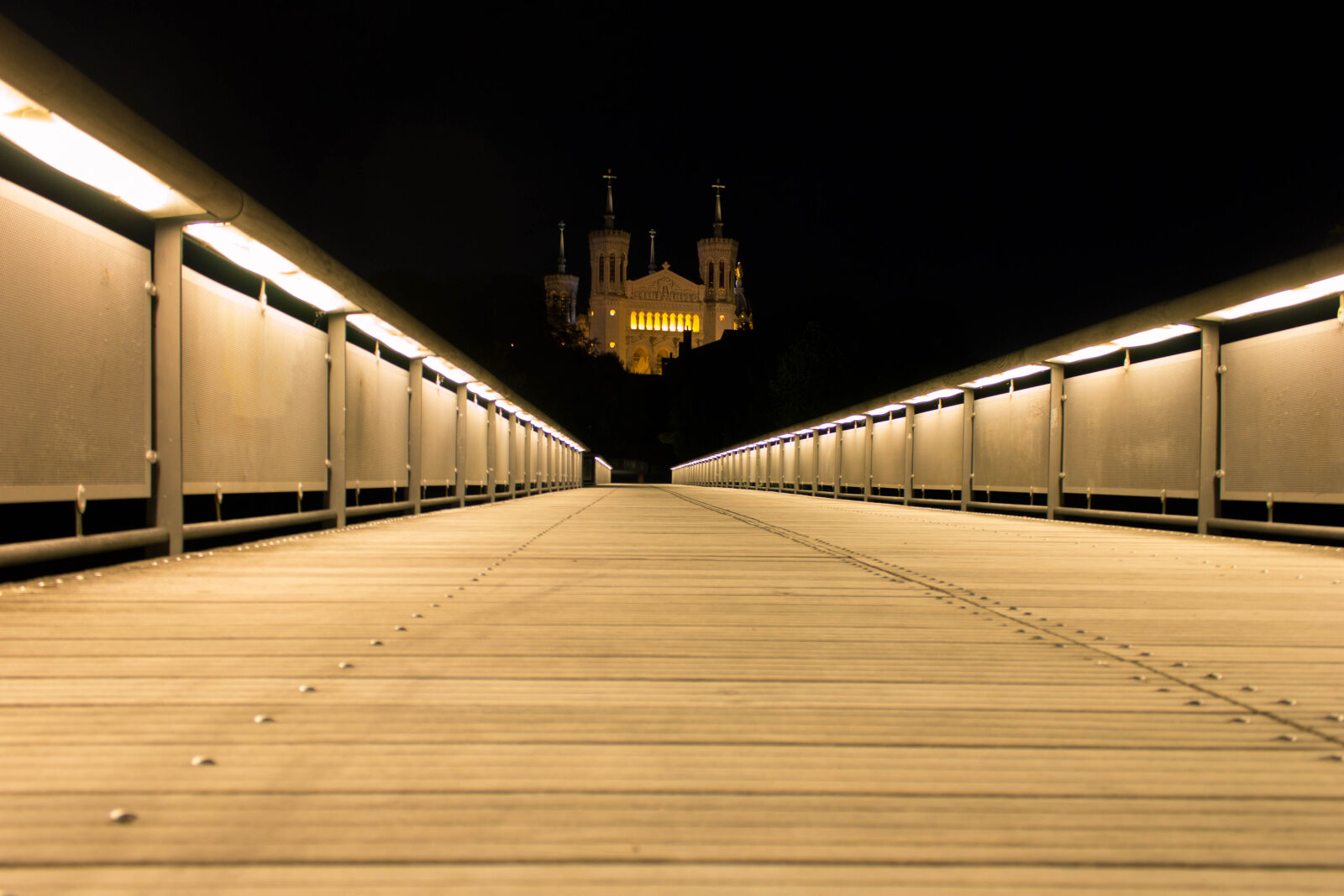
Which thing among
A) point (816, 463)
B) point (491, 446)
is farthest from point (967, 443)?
point (816, 463)

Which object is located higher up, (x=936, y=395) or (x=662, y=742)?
(x=936, y=395)

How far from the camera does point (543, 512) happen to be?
1081 centimetres

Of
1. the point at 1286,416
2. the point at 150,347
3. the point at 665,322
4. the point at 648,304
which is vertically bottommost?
the point at 1286,416

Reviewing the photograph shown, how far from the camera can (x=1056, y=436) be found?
376 inches

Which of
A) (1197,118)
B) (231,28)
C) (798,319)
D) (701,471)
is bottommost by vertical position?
(701,471)

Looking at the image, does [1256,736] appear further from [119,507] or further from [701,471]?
[701,471]

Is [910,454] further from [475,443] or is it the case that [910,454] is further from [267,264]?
[267,264]

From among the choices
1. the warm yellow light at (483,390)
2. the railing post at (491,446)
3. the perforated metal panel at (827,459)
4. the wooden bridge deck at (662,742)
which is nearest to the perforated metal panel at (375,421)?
the warm yellow light at (483,390)

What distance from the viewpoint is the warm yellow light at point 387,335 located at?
7621 millimetres

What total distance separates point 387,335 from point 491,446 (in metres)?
6.27

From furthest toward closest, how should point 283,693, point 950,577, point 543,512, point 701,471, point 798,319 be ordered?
1. point 798,319
2. point 701,471
3. point 543,512
4. point 950,577
5. point 283,693

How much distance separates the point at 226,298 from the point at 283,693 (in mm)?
4168

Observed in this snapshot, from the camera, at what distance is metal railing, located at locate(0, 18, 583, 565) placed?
3.44 meters

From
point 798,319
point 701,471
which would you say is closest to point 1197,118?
point 798,319
